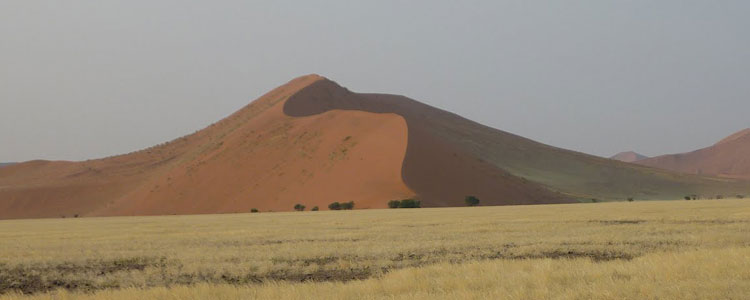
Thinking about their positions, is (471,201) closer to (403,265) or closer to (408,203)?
(408,203)

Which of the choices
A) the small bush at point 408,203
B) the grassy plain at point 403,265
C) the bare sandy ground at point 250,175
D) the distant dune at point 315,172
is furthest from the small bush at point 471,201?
the grassy plain at point 403,265

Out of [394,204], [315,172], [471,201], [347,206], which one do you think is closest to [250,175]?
[315,172]

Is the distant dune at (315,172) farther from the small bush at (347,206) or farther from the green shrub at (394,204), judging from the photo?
the green shrub at (394,204)

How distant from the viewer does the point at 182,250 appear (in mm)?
20547

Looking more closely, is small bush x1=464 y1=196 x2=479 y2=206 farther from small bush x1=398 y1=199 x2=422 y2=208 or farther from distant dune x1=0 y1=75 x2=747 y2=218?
small bush x1=398 y1=199 x2=422 y2=208

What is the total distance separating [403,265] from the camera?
15695 mm

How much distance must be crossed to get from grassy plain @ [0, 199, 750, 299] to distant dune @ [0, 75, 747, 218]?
156ft

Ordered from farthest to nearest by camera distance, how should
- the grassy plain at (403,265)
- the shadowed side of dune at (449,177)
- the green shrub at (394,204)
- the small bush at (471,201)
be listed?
the shadowed side of dune at (449,177), the small bush at (471,201), the green shrub at (394,204), the grassy plain at (403,265)

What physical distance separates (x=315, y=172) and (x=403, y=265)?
7043 centimetres

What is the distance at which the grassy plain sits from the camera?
37.8 ft

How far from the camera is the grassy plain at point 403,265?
11.5 m

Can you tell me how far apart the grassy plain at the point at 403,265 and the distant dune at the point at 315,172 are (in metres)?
47.5

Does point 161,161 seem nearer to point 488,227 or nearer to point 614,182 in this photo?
point 614,182

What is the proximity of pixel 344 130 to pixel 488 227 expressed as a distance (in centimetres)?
6948
